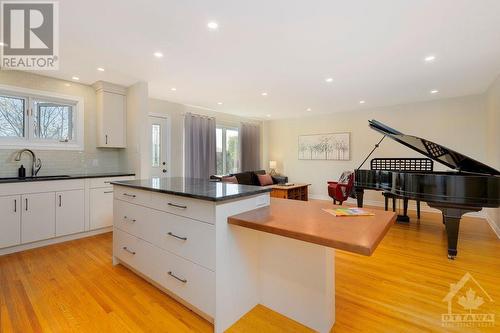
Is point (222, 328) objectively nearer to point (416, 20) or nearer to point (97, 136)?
point (416, 20)

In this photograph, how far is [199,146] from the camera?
5859 mm

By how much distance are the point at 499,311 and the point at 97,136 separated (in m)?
5.45

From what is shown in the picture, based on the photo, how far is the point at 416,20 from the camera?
2.18 m

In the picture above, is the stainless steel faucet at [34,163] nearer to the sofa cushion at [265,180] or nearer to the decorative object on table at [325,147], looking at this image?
the sofa cushion at [265,180]

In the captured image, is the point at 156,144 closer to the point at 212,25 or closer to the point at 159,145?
the point at 159,145

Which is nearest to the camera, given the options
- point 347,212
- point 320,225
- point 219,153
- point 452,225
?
point 320,225

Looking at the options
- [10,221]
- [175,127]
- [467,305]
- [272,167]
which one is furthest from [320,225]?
[272,167]

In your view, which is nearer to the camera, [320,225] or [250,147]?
[320,225]

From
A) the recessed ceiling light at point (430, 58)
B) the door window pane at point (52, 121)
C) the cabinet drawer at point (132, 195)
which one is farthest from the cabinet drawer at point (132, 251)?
the recessed ceiling light at point (430, 58)

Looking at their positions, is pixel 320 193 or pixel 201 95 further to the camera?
pixel 320 193

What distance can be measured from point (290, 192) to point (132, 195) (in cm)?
403

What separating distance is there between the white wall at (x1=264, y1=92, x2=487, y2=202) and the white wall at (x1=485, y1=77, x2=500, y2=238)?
0.39 m

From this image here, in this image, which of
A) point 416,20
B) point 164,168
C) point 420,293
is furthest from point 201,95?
point 420,293

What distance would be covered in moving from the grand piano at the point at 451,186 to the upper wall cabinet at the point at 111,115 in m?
4.26
